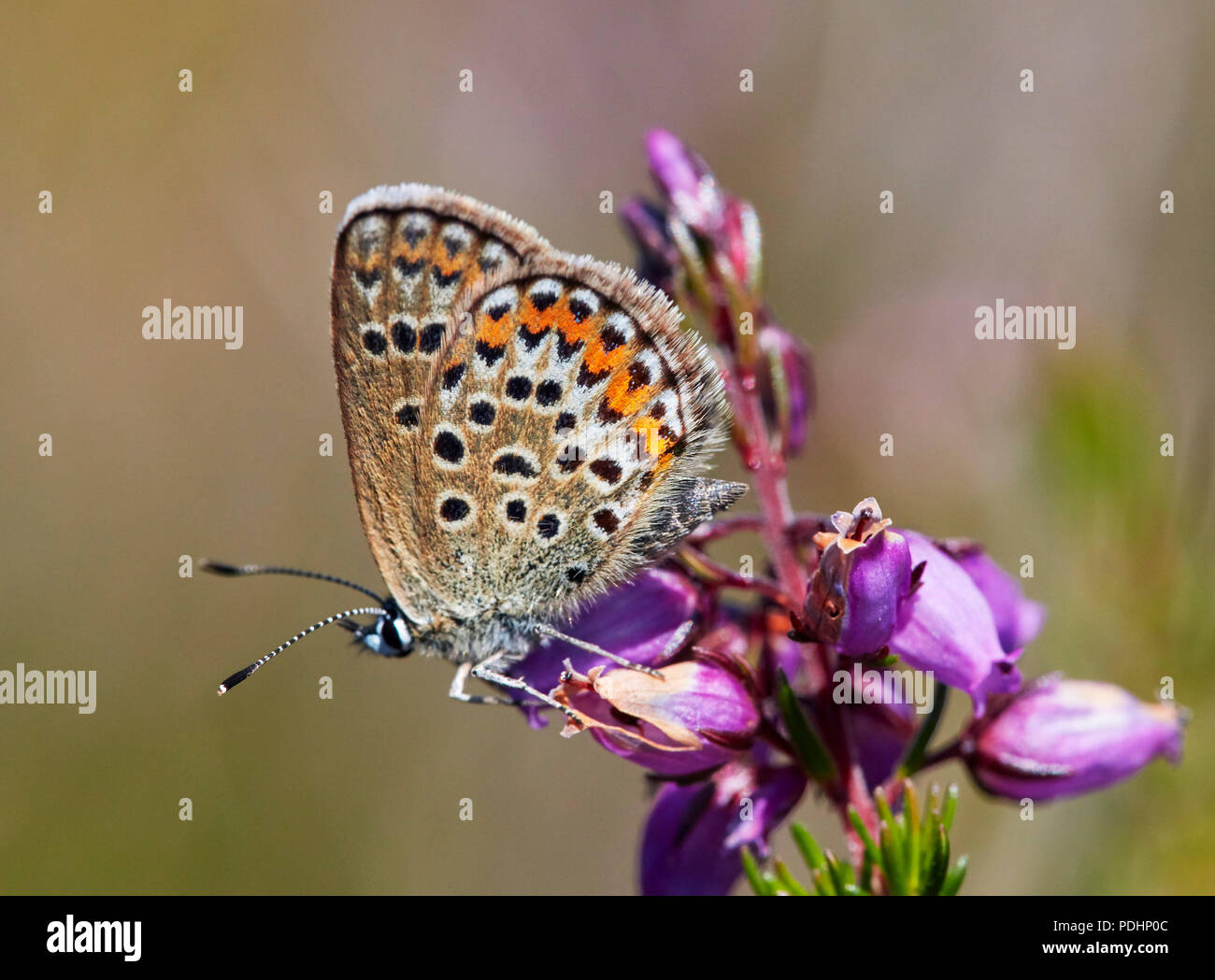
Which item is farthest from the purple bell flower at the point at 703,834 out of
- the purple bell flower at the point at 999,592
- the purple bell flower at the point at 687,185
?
the purple bell flower at the point at 687,185

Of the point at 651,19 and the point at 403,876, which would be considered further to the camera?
the point at 651,19

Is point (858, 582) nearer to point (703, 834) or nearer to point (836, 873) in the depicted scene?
point (836, 873)

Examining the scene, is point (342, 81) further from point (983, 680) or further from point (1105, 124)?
point (983, 680)

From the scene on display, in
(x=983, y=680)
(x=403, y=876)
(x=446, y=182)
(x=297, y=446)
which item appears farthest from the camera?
(x=446, y=182)

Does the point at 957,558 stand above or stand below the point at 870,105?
below

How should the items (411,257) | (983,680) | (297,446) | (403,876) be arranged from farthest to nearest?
(297,446)
(403,876)
(411,257)
(983,680)

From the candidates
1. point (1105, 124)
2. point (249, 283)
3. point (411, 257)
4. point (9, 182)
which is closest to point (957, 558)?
point (411, 257)
